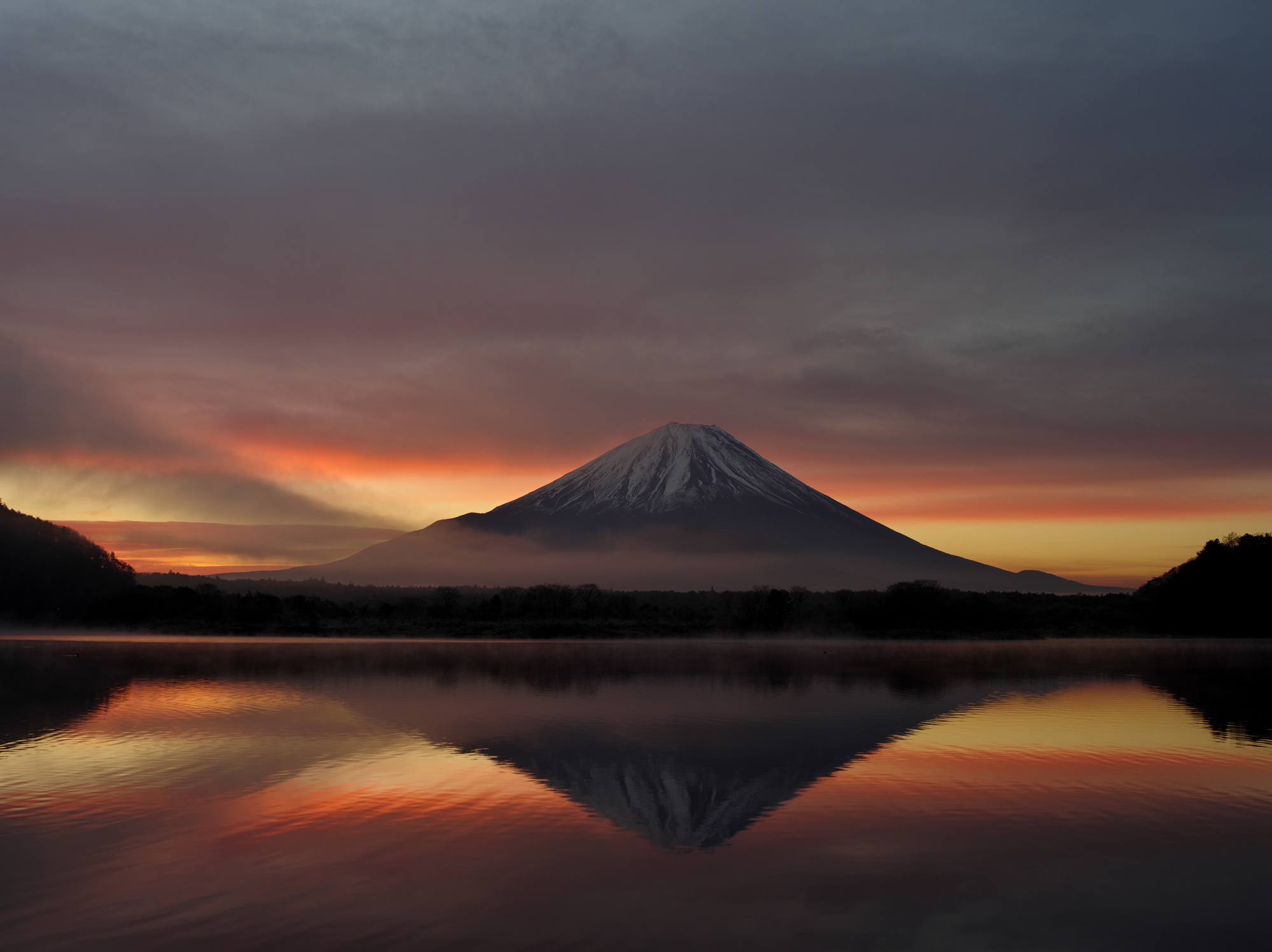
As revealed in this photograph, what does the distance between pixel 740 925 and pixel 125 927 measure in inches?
308

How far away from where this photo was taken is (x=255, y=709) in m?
32.7

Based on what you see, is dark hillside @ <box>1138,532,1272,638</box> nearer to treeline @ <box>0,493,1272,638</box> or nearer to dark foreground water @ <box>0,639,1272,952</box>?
treeline @ <box>0,493,1272,638</box>

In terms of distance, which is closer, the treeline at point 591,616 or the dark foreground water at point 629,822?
the dark foreground water at point 629,822

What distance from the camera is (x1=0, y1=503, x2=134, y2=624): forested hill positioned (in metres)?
95.7

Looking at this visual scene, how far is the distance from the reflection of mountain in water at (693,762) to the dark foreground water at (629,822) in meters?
0.13

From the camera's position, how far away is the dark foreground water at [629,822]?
1205cm

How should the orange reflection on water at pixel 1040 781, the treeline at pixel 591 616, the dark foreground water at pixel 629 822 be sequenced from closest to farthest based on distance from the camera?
1. the dark foreground water at pixel 629 822
2. the orange reflection on water at pixel 1040 781
3. the treeline at pixel 591 616

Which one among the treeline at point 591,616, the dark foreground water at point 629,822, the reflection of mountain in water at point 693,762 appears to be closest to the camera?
the dark foreground water at point 629,822

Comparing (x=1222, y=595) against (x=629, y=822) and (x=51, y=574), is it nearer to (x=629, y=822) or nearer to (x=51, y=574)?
(x=629, y=822)

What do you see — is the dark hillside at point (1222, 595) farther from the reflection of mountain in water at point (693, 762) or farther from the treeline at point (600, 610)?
the reflection of mountain in water at point (693, 762)

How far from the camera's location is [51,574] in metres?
98.2

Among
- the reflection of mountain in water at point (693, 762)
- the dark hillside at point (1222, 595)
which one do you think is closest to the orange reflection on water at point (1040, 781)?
the reflection of mountain in water at point (693, 762)

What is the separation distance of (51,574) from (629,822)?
102 meters

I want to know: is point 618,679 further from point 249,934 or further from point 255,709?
point 249,934
